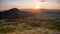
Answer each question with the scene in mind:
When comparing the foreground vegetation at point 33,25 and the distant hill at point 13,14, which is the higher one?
the distant hill at point 13,14

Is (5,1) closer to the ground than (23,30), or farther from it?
farther from it

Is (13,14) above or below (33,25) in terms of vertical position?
above

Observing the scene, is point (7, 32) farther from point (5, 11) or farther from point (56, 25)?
point (56, 25)

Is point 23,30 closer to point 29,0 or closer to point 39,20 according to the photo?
point 39,20

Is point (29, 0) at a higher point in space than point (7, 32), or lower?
higher

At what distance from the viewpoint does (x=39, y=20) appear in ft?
6.04

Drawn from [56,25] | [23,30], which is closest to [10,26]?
[23,30]

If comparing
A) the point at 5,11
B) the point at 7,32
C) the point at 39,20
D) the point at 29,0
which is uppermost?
the point at 29,0

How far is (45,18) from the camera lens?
6.07 ft

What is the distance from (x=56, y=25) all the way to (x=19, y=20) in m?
0.58

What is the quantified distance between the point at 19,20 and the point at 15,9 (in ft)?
0.61

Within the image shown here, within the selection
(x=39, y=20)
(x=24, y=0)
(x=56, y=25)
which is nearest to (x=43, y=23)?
(x=39, y=20)

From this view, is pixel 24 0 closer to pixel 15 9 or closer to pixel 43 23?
pixel 15 9

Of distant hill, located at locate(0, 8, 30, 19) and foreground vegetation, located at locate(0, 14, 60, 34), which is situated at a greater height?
distant hill, located at locate(0, 8, 30, 19)
